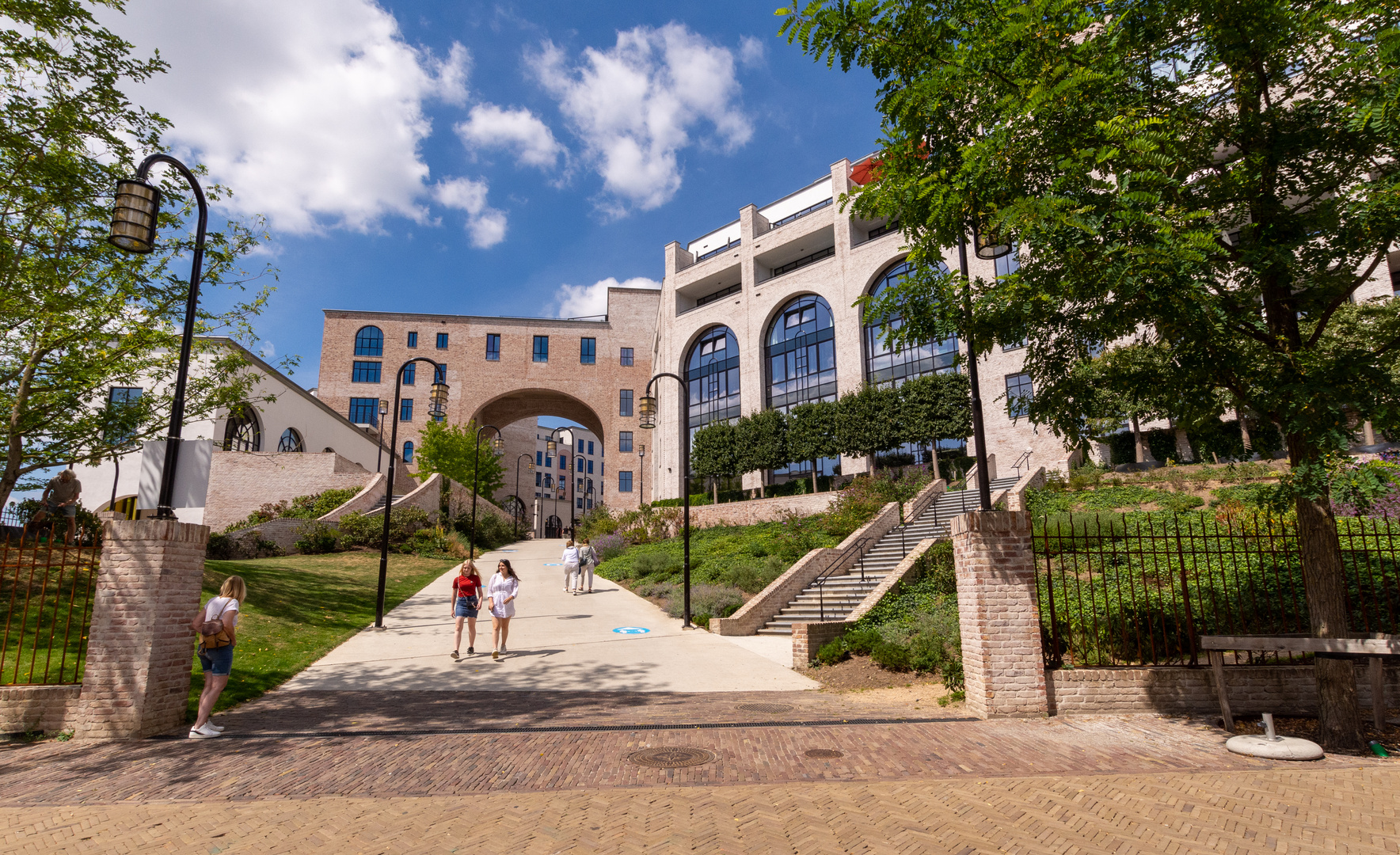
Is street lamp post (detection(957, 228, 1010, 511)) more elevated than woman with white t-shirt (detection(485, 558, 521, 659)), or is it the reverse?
street lamp post (detection(957, 228, 1010, 511))

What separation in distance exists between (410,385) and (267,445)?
77.6 ft

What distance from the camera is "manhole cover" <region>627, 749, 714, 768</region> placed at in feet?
19.1

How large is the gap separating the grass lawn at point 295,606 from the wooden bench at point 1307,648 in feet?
35.5

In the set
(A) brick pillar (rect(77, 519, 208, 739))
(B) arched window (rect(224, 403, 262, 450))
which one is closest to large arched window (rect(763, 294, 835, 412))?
(B) arched window (rect(224, 403, 262, 450))

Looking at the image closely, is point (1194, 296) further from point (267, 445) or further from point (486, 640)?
point (267, 445)

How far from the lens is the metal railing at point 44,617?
674 cm

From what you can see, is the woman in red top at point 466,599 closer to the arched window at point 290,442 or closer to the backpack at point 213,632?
the backpack at point 213,632

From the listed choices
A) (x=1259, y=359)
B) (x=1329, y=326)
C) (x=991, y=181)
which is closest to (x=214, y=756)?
(x=991, y=181)

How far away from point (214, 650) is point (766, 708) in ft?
19.9

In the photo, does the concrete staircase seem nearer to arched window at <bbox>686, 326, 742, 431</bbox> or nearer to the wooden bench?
the wooden bench

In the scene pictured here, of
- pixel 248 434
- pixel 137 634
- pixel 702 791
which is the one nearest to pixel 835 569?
pixel 702 791

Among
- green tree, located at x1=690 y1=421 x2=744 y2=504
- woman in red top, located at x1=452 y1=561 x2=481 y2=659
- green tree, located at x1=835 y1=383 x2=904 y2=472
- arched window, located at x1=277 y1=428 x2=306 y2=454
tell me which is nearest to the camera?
woman in red top, located at x1=452 y1=561 x2=481 y2=659

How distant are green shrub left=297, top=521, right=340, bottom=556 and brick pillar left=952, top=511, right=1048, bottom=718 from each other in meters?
24.7

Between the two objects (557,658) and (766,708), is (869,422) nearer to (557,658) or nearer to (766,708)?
(557,658)
